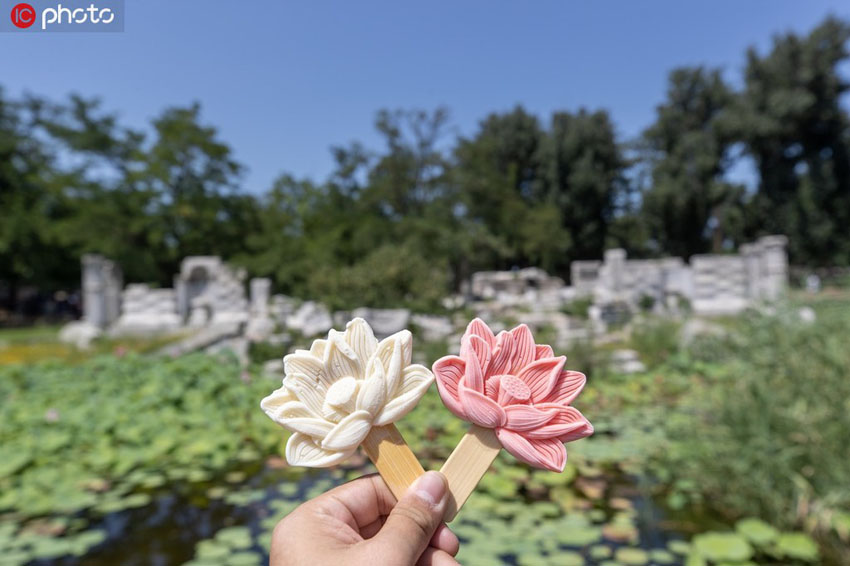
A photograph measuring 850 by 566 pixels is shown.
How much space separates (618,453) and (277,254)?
48.0 feet

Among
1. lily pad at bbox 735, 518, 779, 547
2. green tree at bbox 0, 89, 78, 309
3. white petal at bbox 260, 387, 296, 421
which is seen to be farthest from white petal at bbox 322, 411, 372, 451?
green tree at bbox 0, 89, 78, 309

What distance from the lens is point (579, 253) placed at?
25047 millimetres

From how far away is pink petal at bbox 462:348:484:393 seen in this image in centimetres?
88

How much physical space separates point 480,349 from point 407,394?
158 millimetres

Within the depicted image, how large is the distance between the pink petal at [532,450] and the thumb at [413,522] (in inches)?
5.3

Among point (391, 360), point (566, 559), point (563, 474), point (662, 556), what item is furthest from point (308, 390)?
point (563, 474)

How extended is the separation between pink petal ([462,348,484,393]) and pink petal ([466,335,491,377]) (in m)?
0.01

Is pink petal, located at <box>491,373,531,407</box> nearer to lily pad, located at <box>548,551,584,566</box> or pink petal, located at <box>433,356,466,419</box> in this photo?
pink petal, located at <box>433,356,466,419</box>

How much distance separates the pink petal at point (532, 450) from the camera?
2.85ft

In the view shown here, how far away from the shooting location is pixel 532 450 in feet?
2.87

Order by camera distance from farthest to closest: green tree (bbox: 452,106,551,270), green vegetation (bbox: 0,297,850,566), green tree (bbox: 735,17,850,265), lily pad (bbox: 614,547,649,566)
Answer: green tree (bbox: 735,17,850,265)
green tree (bbox: 452,106,551,270)
green vegetation (bbox: 0,297,850,566)
lily pad (bbox: 614,547,649,566)

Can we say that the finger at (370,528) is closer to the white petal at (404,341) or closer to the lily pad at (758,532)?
the white petal at (404,341)

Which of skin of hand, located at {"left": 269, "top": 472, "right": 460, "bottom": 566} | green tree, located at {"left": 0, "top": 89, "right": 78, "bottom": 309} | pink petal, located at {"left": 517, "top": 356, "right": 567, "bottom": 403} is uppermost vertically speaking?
green tree, located at {"left": 0, "top": 89, "right": 78, "bottom": 309}

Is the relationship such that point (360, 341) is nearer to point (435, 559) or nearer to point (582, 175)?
point (435, 559)
